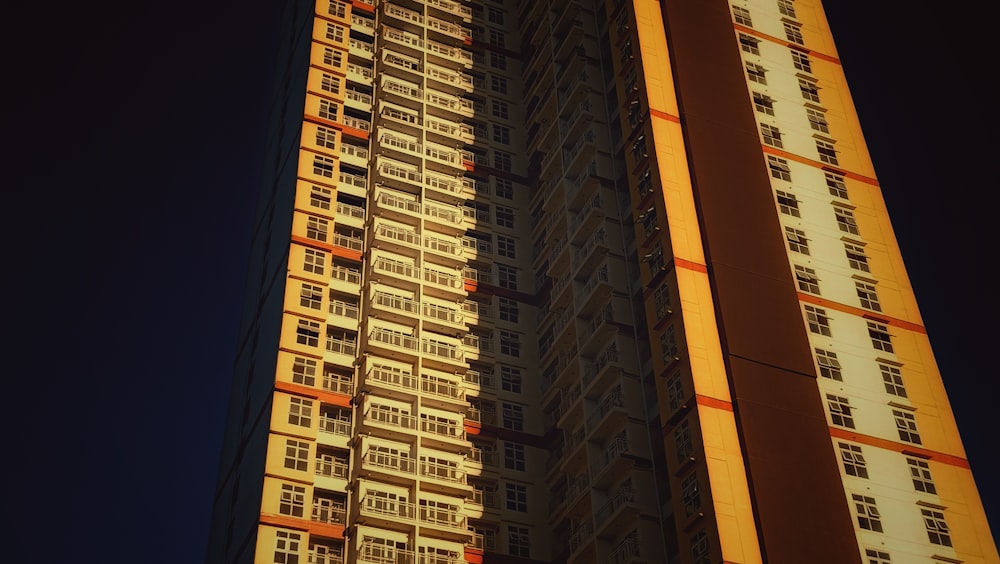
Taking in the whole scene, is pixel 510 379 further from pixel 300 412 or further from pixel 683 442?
pixel 683 442

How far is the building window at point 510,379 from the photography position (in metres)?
68.1

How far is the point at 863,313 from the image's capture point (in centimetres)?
6062

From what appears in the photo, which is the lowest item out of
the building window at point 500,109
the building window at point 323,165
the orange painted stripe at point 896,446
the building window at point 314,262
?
the orange painted stripe at point 896,446

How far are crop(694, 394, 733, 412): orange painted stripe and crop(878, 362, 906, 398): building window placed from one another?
9984mm

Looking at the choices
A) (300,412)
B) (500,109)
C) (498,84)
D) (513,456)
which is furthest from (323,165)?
(513,456)

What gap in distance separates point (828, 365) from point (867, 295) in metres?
6.71

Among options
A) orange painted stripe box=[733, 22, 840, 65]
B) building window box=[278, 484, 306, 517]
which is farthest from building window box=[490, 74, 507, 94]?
building window box=[278, 484, 306, 517]

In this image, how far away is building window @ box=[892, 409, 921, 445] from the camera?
184 ft

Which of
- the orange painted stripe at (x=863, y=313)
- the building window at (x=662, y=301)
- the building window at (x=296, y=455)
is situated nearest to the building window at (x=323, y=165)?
the building window at (x=296, y=455)

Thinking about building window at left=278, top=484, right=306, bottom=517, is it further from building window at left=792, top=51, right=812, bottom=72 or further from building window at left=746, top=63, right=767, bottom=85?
building window at left=792, top=51, right=812, bottom=72

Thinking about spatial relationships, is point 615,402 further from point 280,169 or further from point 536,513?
point 280,169

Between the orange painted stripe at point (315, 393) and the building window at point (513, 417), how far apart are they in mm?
9465

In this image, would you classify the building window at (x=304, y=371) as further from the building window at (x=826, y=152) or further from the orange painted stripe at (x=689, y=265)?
the building window at (x=826, y=152)

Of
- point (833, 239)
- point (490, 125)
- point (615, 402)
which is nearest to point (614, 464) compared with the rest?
point (615, 402)
